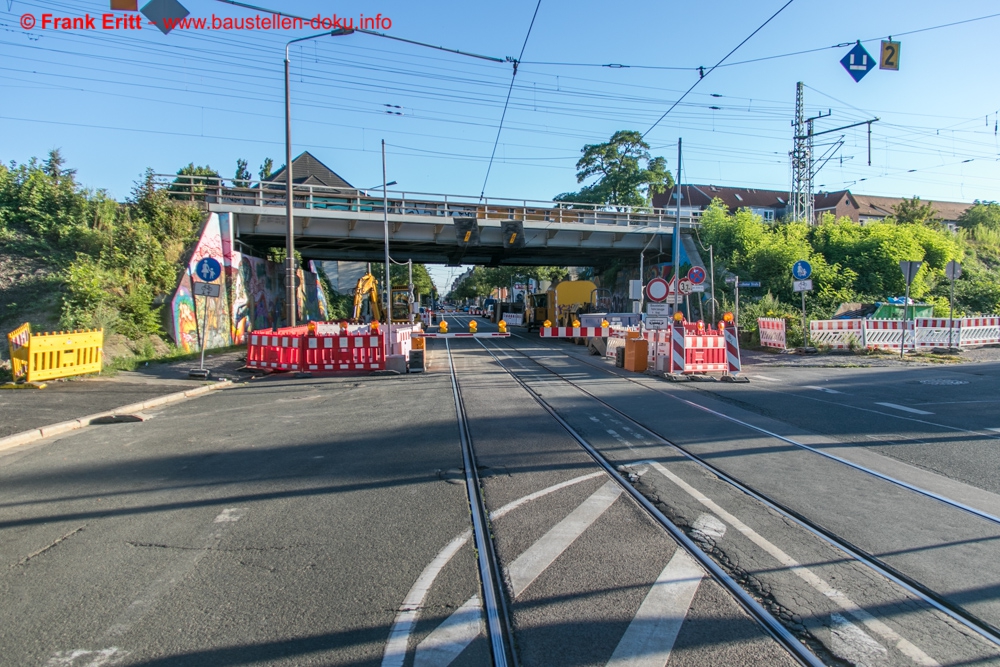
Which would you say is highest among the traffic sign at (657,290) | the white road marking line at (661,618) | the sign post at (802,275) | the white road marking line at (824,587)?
the sign post at (802,275)

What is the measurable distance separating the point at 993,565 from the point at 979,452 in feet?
12.6

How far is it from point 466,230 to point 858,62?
19.7m

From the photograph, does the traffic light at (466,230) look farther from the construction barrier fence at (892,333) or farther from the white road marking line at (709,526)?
the white road marking line at (709,526)

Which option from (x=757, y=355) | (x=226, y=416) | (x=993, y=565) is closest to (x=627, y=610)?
(x=993, y=565)

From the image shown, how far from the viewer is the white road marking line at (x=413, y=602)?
2.98m

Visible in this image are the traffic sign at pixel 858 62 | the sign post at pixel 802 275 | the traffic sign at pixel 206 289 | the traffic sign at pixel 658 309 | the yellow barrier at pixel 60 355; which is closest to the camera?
the yellow barrier at pixel 60 355

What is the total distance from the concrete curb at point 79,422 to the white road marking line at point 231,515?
15.4ft

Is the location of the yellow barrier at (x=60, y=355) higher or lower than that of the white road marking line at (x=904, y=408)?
higher

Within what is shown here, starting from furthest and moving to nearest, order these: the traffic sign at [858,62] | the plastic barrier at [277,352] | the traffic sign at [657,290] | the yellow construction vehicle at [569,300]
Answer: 1. the yellow construction vehicle at [569,300]
2. the plastic barrier at [277,352]
3. the traffic sign at [657,290]
4. the traffic sign at [858,62]

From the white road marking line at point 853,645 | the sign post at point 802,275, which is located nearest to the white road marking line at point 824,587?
the white road marking line at point 853,645

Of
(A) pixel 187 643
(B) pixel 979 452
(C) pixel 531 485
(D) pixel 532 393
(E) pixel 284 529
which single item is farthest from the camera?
(D) pixel 532 393

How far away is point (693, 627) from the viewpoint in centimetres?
323

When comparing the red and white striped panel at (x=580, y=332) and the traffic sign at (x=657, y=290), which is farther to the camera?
the red and white striped panel at (x=580, y=332)

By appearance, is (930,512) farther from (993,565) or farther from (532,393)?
(532,393)
